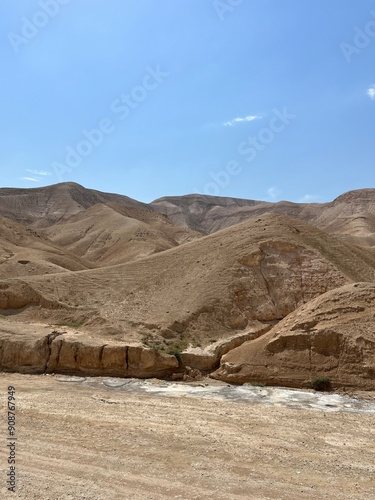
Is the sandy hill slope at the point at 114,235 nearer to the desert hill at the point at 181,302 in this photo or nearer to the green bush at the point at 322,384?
the desert hill at the point at 181,302

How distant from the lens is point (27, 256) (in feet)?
116

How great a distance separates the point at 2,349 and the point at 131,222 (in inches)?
1587

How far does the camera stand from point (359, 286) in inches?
622

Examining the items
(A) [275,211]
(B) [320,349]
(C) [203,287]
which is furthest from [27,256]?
(A) [275,211]

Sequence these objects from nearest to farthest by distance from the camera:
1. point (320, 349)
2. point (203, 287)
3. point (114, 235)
Result: point (320, 349) < point (203, 287) < point (114, 235)

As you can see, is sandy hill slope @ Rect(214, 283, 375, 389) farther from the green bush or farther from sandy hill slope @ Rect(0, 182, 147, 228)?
sandy hill slope @ Rect(0, 182, 147, 228)

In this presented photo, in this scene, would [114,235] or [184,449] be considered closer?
[184,449]

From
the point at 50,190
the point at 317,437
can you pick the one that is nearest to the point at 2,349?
the point at 317,437

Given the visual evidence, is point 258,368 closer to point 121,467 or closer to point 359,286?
point 359,286

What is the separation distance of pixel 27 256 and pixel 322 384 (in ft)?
90.0

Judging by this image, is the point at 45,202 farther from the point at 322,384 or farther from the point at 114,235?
the point at 322,384

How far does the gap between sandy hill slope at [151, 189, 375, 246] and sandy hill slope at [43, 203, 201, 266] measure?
26756mm

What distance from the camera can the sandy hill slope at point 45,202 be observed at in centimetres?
7644

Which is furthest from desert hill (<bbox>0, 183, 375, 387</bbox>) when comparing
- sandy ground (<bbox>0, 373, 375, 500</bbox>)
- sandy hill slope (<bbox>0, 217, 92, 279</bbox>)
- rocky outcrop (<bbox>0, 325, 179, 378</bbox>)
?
sandy ground (<bbox>0, 373, 375, 500</bbox>)
